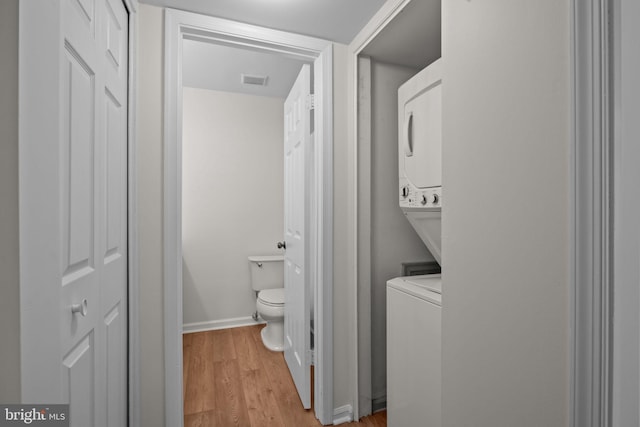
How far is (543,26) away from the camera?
729mm

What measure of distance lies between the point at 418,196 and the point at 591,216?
82cm

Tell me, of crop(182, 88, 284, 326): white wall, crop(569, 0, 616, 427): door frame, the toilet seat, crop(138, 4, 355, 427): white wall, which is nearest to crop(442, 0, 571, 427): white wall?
crop(569, 0, 616, 427): door frame

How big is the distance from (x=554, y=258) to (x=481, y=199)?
0.25 metres

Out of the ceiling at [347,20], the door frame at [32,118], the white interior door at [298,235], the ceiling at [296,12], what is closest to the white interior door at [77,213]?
the door frame at [32,118]

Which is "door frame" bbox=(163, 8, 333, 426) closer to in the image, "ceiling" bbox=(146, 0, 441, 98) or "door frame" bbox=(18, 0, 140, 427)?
"ceiling" bbox=(146, 0, 441, 98)

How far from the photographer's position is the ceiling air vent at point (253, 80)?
2.69m

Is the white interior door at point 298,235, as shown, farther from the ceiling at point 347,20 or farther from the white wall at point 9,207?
the white wall at point 9,207

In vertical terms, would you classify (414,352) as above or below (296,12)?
below

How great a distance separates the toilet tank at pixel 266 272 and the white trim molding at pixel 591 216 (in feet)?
8.42

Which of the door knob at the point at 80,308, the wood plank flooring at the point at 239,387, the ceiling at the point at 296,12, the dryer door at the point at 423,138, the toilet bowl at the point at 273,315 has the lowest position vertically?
the wood plank flooring at the point at 239,387

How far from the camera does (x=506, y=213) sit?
82 centimetres

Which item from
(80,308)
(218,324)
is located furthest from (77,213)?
(218,324)

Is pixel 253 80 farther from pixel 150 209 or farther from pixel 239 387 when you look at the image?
pixel 239 387

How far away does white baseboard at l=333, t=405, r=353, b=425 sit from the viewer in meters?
1.73
